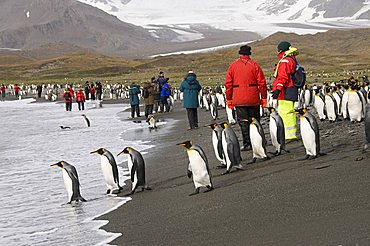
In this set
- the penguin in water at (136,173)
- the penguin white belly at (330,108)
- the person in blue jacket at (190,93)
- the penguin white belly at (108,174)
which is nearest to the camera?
the penguin in water at (136,173)

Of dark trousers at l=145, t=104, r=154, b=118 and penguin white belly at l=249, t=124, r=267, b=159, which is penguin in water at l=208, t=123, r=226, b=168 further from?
dark trousers at l=145, t=104, r=154, b=118

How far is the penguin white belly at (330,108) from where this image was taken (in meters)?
11.6

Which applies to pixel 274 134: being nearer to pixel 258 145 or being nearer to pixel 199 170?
pixel 258 145

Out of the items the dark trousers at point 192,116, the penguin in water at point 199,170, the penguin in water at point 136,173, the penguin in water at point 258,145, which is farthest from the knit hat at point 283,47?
the dark trousers at point 192,116

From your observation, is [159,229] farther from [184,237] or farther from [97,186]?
[97,186]

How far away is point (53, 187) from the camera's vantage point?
838 centimetres

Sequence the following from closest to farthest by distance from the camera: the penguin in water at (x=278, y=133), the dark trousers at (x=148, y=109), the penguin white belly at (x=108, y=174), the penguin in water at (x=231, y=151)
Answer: the penguin in water at (x=231, y=151) < the penguin white belly at (x=108, y=174) < the penguin in water at (x=278, y=133) < the dark trousers at (x=148, y=109)

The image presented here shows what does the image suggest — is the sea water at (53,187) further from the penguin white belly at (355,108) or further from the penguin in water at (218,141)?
the penguin white belly at (355,108)

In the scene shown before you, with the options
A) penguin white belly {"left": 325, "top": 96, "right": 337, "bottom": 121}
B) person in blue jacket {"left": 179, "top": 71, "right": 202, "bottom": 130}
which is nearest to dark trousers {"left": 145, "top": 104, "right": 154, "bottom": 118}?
person in blue jacket {"left": 179, "top": 71, "right": 202, "bottom": 130}

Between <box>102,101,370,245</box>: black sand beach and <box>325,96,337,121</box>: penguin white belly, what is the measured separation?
321 centimetres

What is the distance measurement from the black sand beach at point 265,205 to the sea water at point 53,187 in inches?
13.0

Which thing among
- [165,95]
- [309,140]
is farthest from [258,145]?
[165,95]

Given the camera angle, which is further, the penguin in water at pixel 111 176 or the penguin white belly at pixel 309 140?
the penguin in water at pixel 111 176

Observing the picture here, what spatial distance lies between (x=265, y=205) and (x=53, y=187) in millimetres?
3670
